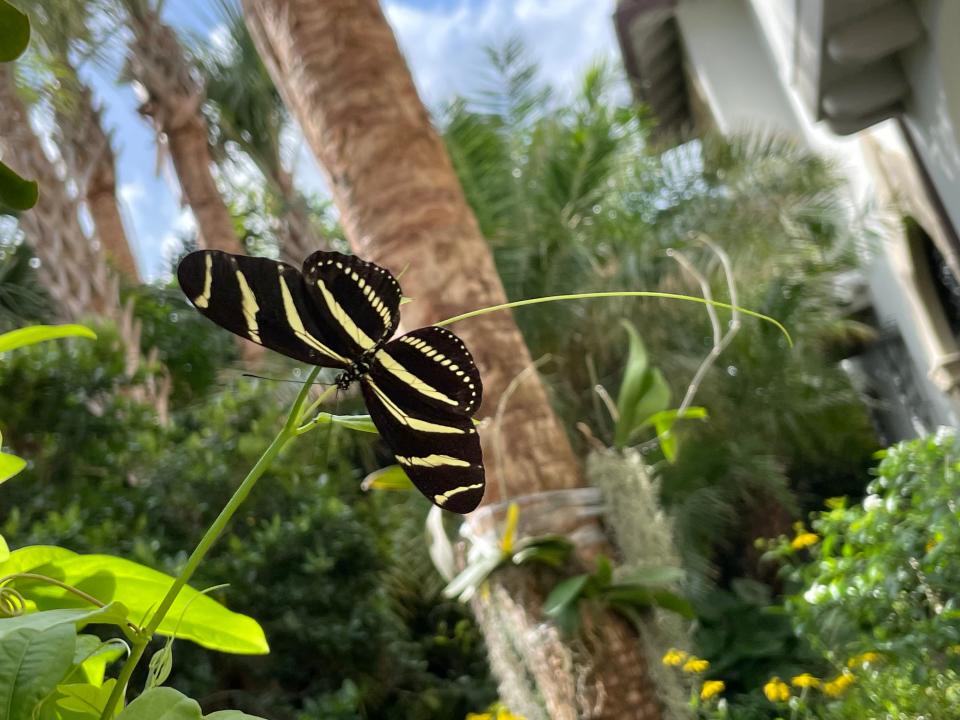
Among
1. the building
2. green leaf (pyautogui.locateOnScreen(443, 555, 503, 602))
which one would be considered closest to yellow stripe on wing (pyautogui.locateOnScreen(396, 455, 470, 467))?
green leaf (pyautogui.locateOnScreen(443, 555, 503, 602))

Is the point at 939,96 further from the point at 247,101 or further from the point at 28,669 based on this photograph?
the point at 247,101

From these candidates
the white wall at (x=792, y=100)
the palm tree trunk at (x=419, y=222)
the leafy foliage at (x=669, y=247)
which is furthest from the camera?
the leafy foliage at (x=669, y=247)

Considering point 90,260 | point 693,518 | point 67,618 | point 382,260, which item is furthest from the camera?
point 90,260

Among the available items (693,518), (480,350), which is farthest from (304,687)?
(480,350)

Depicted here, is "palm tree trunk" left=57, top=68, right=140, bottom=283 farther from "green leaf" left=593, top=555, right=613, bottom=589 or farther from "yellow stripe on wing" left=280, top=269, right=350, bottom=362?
"yellow stripe on wing" left=280, top=269, right=350, bottom=362

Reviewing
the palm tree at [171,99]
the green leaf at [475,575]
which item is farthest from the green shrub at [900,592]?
the palm tree at [171,99]

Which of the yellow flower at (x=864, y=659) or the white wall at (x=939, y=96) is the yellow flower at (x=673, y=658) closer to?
the yellow flower at (x=864, y=659)

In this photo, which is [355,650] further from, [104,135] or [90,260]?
[104,135]
